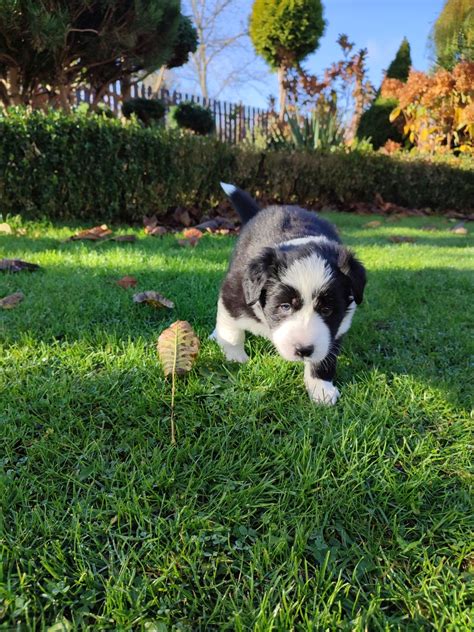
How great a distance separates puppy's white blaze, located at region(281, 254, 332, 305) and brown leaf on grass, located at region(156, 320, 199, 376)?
1.71 feet

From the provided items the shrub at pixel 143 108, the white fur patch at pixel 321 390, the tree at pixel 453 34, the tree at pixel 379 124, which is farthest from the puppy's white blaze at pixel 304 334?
the tree at pixel 453 34

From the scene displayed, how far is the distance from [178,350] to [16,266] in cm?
198

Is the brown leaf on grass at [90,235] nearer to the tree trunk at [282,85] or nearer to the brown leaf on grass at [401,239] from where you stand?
the brown leaf on grass at [401,239]

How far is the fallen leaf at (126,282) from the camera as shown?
310cm

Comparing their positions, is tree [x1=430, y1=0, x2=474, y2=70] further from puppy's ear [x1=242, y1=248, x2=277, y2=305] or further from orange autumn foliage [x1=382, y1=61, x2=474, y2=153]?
puppy's ear [x1=242, y1=248, x2=277, y2=305]

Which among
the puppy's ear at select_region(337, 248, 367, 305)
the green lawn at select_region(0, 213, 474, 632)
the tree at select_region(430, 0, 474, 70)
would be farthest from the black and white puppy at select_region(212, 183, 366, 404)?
the tree at select_region(430, 0, 474, 70)

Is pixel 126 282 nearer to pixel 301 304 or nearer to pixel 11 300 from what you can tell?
pixel 11 300

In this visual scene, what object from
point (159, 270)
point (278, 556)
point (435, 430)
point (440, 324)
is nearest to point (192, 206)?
point (159, 270)

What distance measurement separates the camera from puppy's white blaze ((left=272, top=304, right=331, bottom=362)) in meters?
1.77

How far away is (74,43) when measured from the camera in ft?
22.7

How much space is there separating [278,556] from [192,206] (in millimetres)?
5664

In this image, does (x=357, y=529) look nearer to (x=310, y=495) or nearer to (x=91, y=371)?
(x=310, y=495)

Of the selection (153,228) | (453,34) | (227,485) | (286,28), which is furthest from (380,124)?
(227,485)

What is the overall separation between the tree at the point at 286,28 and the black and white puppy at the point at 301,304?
38.1 feet
